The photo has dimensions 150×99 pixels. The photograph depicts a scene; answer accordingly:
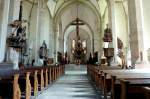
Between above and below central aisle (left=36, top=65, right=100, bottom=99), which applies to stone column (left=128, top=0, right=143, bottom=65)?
above

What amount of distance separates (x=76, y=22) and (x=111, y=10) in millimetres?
13404

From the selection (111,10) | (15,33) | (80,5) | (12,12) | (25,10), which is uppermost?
(80,5)

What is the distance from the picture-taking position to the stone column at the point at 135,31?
26.4 feet

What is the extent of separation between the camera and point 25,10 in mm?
18734

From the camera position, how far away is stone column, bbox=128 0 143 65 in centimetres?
805

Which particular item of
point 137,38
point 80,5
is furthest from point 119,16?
point 137,38

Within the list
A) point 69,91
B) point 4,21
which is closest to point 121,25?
point 4,21

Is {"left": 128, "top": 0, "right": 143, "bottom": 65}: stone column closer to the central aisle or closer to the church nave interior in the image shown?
the church nave interior

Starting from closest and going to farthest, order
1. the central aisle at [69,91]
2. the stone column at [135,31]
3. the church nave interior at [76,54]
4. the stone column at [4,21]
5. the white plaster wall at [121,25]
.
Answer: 1. the church nave interior at [76,54]
2. the central aisle at [69,91]
3. the stone column at [135,31]
4. the stone column at [4,21]
5. the white plaster wall at [121,25]

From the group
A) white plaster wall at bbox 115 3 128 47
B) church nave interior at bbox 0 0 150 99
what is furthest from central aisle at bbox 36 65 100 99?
white plaster wall at bbox 115 3 128 47

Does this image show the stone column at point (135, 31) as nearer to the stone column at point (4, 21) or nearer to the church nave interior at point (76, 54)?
the church nave interior at point (76, 54)

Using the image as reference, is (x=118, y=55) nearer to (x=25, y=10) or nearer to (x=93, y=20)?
(x=25, y=10)

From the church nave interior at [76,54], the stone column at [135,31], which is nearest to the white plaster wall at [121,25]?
the church nave interior at [76,54]

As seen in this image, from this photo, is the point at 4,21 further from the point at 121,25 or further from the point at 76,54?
the point at 76,54
